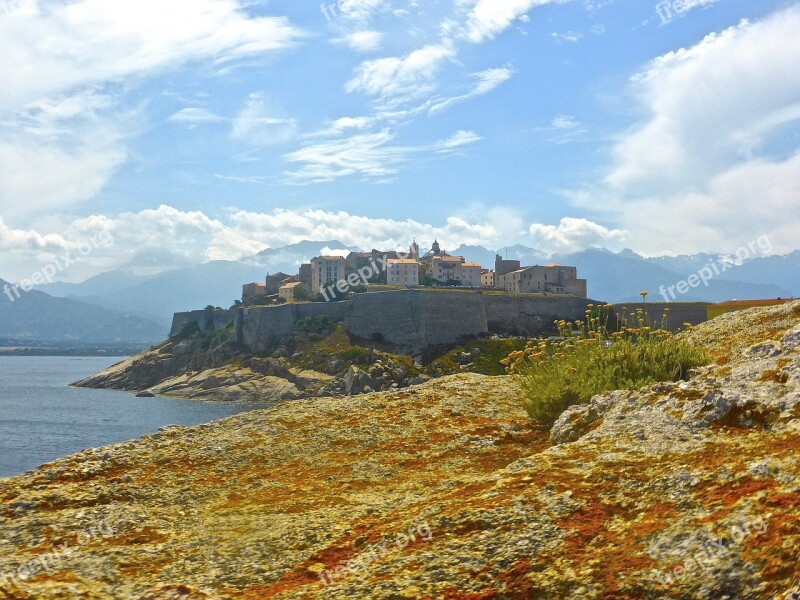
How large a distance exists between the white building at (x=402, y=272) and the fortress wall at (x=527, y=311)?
47.8 meters

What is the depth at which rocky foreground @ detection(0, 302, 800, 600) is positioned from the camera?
6.02 m

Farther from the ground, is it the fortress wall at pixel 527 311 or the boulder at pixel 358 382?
the fortress wall at pixel 527 311

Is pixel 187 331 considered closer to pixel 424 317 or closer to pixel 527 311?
pixel 424 317

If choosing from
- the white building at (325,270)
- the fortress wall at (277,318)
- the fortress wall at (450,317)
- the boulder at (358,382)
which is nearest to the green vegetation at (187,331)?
the white building at (325,270)

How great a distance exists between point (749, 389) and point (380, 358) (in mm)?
112539

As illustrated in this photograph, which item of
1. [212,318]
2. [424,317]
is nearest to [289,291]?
[212,318]

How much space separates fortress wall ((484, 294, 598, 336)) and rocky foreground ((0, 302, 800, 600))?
124 m

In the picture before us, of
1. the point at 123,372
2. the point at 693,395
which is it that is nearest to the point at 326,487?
the point at 693,395

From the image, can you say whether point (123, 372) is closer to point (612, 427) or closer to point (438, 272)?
point (438, 272)

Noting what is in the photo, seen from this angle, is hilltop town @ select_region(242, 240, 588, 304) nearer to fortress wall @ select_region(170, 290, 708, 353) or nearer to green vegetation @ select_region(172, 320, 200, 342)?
green vegetation @ select_region(172, 320, 200, 342)

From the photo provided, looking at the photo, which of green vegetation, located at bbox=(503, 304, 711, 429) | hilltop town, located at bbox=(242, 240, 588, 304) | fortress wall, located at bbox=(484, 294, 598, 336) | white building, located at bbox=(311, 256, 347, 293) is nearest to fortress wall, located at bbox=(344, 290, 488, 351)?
fortress wall, located at bbox=(484, 294, 598, 336)

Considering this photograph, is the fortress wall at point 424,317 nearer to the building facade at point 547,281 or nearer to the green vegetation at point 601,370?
the building facade at point 547,281

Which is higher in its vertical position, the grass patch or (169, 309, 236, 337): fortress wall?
(169, 309, 236, 337): fortress wall

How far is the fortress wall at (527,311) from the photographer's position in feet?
445
